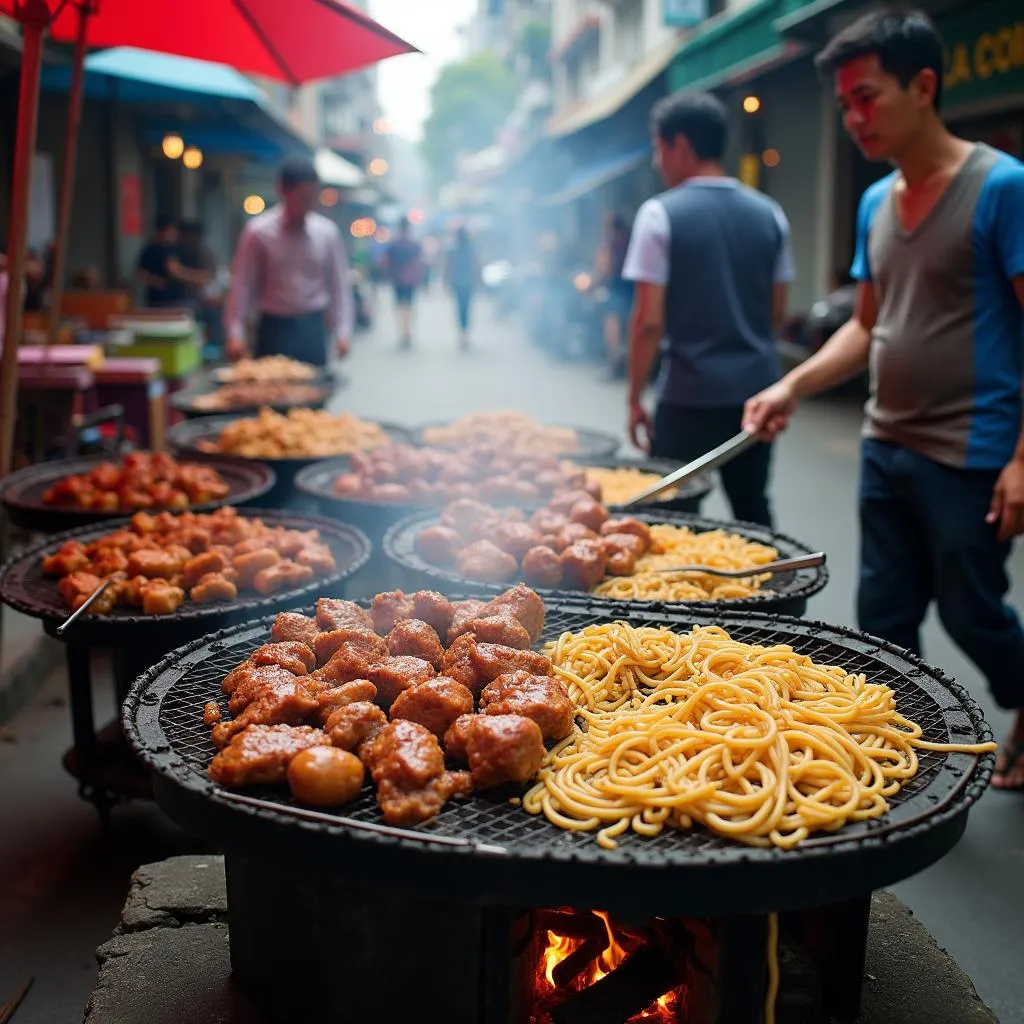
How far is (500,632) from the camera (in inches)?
113

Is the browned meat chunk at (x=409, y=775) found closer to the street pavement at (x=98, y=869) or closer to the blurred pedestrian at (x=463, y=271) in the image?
the street pavement at (x=98, y=869)

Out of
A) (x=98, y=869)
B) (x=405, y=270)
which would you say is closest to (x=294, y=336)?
(x=98, y=869)

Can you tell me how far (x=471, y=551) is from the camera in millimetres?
3846

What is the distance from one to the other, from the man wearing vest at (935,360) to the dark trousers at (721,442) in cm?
149

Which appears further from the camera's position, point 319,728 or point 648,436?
point 648,436

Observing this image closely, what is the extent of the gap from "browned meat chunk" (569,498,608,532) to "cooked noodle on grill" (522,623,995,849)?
4.14 ft

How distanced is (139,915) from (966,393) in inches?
134

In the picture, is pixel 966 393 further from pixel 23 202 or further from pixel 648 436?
pixel 23 202

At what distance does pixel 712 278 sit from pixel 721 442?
88 cm

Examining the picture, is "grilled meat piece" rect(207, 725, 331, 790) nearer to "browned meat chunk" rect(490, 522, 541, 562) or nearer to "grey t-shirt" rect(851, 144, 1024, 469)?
"browned meat chunk" rect(490, 522, 541, 562)

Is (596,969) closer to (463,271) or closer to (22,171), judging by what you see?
(22,171)

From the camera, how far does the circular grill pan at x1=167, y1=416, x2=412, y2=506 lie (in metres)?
6.35

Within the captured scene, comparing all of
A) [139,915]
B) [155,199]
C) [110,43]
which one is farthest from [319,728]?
[155,199]

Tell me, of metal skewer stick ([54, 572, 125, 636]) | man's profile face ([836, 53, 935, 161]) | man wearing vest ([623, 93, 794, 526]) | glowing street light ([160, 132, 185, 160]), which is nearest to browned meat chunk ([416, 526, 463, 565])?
metal skewer stick ([54, 572, 125, 636])
